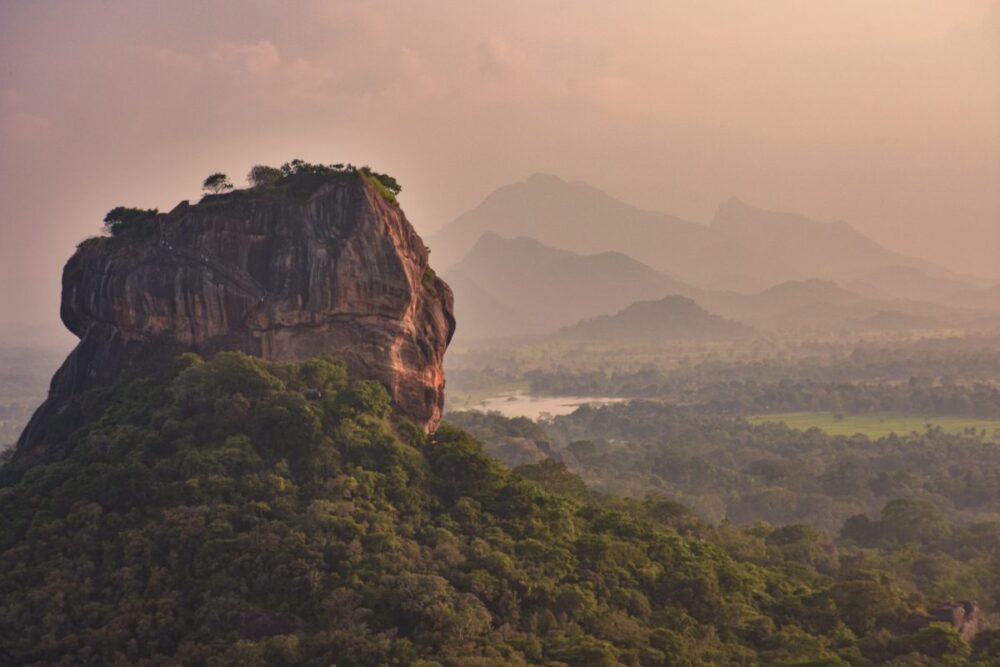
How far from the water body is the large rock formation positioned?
6680 cm

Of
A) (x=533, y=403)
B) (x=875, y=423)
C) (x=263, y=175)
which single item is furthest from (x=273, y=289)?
(x=533, y=403)

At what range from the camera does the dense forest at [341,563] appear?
1770cm

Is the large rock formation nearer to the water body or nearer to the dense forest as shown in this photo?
the dense forest

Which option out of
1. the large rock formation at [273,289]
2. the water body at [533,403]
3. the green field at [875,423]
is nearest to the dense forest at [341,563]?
the large rock formation at [273,289]

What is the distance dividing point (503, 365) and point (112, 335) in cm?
12426

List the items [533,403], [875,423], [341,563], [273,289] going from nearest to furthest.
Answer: [341,563] < [273,289] < [875,423] < [533,403]

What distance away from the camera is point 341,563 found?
1930cm

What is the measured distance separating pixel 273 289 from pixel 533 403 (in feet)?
268

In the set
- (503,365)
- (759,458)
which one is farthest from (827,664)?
(503,365)

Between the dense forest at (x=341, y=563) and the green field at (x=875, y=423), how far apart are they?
5246cm

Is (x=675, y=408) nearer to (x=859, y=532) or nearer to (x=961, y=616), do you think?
(x=859, y=532)

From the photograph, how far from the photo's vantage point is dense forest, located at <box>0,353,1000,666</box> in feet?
58.1

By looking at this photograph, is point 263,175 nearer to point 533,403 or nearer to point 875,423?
point 875,423

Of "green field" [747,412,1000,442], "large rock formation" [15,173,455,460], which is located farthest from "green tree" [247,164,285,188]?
"green field" [747,412,1000,442]
